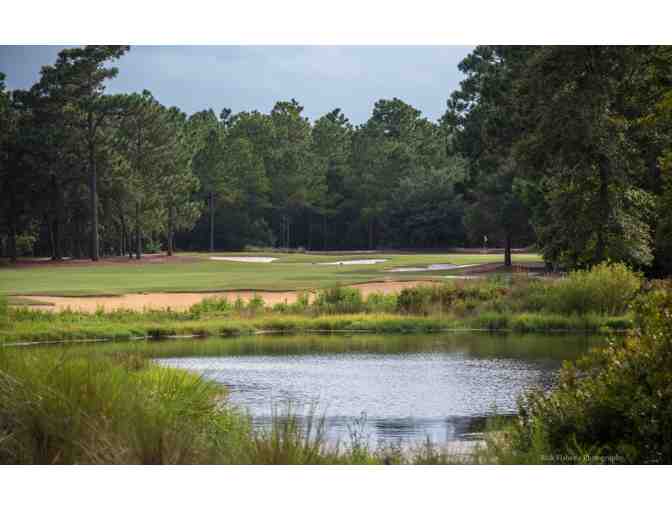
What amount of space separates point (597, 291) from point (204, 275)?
13303 millimetres

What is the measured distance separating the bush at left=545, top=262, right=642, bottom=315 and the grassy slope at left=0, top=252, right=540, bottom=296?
4.56 metres

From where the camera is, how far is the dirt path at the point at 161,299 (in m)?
24.5

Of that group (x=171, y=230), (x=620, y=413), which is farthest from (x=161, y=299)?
(x=620, y=413)

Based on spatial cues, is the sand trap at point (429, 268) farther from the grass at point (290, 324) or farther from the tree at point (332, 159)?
the tree at point (332, 159)

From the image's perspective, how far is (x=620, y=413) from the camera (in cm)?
779

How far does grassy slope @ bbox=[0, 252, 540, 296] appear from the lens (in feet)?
77.3

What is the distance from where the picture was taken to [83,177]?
26078 millimetres

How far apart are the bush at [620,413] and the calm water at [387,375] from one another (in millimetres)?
1899

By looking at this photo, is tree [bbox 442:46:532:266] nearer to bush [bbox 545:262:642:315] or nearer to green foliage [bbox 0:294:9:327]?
bush [bbox 545:262:642:315]

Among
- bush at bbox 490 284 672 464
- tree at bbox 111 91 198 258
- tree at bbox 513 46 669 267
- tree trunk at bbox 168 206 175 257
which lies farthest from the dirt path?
bush at bbox 490 284 672 464

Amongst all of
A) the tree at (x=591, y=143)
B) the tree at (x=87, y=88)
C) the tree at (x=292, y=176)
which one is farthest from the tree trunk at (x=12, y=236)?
the tree at (x=591, y=143)

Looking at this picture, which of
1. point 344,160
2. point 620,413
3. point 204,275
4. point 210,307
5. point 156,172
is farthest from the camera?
point 156,172

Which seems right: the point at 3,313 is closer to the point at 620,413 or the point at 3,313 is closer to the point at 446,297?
the point at 446,297

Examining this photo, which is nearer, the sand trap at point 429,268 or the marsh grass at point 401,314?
the marsh grass at point 401,314
